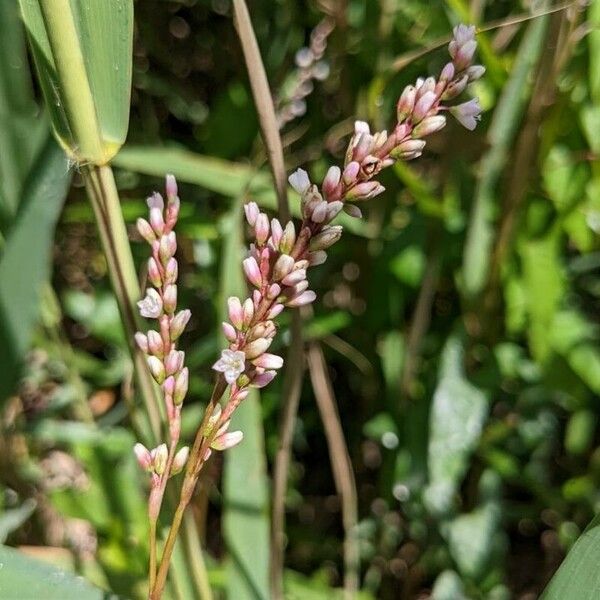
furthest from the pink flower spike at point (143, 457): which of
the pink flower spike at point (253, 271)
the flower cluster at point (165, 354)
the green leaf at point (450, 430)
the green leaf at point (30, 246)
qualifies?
the green leaf at point (450, 430)

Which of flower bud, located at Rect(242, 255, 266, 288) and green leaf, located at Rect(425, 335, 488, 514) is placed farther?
green leaf, located at Rect(425, 335, 488, 514)

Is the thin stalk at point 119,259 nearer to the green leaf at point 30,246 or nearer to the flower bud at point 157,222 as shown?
the flower bud at point 157,222

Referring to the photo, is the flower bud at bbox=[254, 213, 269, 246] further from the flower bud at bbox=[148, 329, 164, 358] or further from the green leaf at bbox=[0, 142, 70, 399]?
the green leaf at bbox=[0, 142, 70, 399]

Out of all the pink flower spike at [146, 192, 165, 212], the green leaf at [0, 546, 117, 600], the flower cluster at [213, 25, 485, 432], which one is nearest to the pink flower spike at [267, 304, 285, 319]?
the flower cluster at [213, 25, 485, 432]

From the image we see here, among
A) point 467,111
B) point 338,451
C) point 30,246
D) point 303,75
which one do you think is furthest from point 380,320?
point 467,111

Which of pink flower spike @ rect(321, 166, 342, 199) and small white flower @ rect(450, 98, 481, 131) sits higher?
small white flower @ rect(450, 98, 481, 131)

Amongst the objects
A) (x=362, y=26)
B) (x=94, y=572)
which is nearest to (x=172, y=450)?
(x=94, y=572)

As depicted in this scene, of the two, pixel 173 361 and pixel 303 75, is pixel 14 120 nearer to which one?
pixel 303 75
